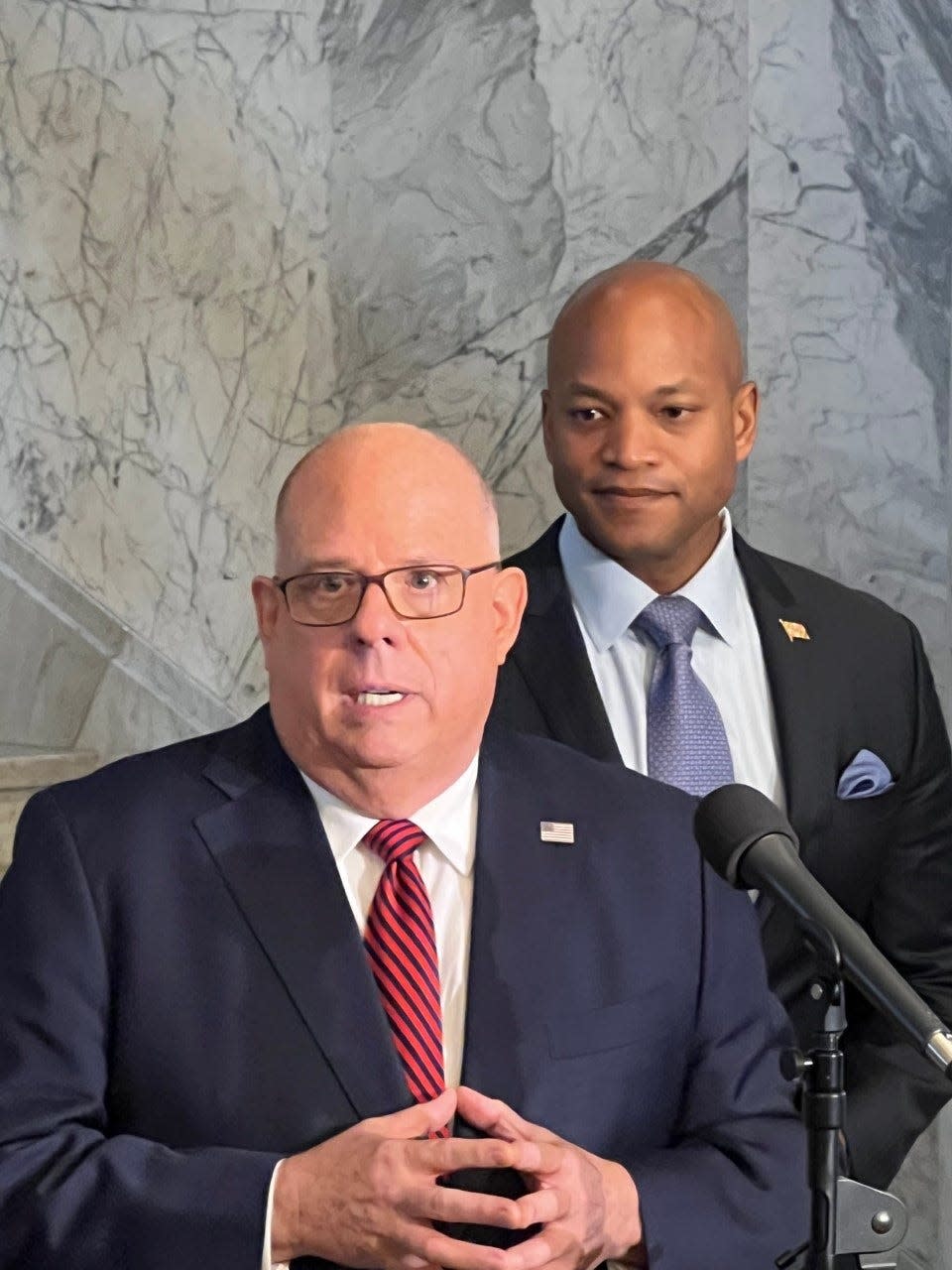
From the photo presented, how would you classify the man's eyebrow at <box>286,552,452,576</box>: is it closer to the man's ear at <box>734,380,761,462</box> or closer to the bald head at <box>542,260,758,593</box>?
the bald head at <box>542,260,758,593</box>

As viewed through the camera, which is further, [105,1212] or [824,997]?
[105,1212]

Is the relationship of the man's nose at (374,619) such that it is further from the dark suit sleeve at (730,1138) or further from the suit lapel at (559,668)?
the suit lapel at (559,668)

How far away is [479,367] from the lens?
407cm

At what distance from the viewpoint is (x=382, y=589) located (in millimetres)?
2328

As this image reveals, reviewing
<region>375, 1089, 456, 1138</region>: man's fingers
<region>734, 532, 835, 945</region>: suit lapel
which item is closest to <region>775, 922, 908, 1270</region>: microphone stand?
<region>375, 1089, 456, 1138</region>: man's fingers

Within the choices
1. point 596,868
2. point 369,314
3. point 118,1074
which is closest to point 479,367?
point 369,314

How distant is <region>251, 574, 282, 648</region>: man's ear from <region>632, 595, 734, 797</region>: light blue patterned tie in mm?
902

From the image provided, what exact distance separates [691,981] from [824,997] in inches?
25.3

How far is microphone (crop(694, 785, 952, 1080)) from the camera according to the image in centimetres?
171

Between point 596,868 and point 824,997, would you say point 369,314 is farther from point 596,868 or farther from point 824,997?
point 824,997

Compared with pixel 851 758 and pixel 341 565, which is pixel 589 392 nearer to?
pixel 851 758

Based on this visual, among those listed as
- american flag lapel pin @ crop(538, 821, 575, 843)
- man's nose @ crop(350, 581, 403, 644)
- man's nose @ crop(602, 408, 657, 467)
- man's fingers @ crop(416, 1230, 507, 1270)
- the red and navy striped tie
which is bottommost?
man's fingers @ crop(416, 1230, 507, 1270)

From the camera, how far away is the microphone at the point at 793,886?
1.71 m

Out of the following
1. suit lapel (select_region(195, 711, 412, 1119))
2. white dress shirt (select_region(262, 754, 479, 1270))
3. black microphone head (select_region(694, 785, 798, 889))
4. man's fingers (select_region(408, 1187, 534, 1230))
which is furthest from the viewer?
white dress shirt (select_region(262, 754, 479, 1270))
